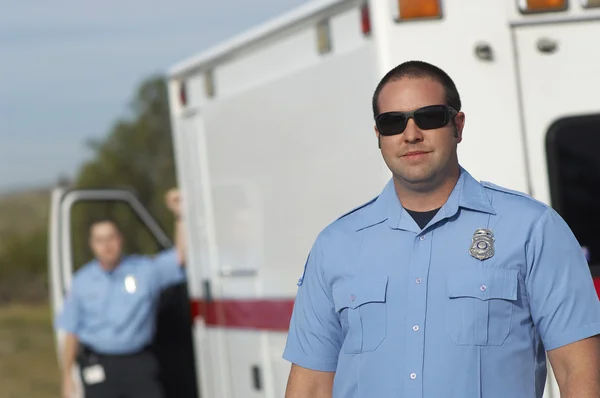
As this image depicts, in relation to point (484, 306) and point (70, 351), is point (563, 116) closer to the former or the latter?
point (484, 306)

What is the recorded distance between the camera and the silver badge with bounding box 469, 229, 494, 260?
2777 millimetres

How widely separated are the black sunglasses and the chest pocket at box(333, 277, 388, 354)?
1.15ft

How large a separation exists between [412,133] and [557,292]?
1.58ft

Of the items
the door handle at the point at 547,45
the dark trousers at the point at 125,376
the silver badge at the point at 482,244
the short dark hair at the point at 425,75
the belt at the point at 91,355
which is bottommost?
the dark trousers at the point at 125,376

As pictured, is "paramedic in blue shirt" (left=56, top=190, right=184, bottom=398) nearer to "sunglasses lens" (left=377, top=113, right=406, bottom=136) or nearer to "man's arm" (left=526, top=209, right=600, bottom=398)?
"sunglasses lens" (left=377, top=113, right=406, bottom=136)

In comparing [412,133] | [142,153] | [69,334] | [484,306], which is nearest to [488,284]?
[484,306]

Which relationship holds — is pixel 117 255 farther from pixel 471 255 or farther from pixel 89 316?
pixel 471 255

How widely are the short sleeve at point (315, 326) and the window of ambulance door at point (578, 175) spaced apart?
1.25 meters

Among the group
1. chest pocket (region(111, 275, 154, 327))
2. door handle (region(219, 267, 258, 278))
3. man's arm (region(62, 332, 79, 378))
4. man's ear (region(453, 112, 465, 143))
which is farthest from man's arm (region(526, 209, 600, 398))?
man's arm (region(62, 332, 79, 378))

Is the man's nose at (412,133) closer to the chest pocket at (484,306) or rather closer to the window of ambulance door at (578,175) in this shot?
the chest pocket at (484,306)

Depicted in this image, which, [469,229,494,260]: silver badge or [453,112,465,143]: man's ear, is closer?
[469,229,494,260]: silver badge

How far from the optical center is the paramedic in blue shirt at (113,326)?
676 centimetres

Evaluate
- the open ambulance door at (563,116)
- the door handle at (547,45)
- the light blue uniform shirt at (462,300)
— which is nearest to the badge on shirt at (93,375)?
the open ambulance door at (563,116)

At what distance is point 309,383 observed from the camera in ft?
10.1
